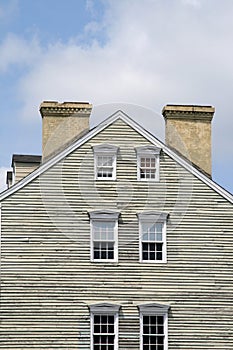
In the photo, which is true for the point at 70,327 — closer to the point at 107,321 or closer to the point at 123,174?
the point at 107,321

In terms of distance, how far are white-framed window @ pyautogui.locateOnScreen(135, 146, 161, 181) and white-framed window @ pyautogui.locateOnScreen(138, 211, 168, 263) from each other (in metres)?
1.37

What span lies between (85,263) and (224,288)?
495 cm

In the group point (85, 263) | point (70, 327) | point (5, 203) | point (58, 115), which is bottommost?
point (70, 327)

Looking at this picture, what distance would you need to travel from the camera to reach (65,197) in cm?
3362

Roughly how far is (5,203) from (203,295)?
24.8 ft

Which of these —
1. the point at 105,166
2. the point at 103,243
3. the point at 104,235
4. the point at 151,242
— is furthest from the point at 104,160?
the point at 151,242

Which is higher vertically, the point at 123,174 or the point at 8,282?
the point at 123,174

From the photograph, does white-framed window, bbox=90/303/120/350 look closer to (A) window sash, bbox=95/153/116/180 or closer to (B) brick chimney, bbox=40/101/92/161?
(A) window sash, bbox=95/153/116/180

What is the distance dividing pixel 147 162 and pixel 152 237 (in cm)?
271

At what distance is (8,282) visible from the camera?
32.7 metres

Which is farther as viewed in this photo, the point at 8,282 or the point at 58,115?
the point at 58,115

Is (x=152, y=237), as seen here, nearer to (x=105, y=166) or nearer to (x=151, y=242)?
(x=151, y=242)

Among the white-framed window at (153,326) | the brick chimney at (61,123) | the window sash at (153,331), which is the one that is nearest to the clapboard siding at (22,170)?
the brick chimney at (61,123)

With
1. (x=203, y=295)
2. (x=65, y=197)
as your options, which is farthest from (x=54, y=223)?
(x=203, y=295)
